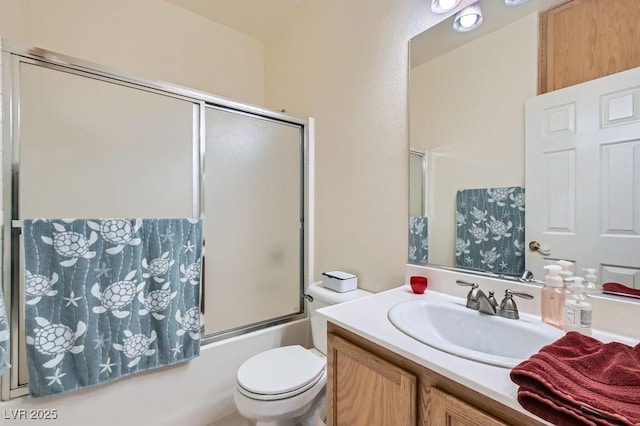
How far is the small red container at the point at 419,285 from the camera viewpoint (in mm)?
1250

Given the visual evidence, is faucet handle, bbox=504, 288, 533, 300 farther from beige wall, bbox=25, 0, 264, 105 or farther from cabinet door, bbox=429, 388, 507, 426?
beige wall, bbox=25, 0, 264, 105

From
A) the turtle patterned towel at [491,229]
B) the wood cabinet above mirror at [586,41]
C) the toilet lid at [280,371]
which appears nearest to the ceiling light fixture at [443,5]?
the wood cabinet above mirror at [586,41]

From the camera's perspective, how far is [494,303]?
100 cm

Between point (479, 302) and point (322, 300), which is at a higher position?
point (479, 302)

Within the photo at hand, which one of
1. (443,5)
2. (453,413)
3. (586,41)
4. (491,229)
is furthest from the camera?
(443,5)

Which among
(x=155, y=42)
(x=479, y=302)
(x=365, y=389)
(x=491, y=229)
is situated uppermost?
(x=155, y=42)

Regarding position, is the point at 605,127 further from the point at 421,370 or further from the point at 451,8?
the point at 421,370

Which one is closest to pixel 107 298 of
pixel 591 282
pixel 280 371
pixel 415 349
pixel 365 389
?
pixel 280 371

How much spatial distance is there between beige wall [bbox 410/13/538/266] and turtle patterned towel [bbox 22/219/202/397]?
4.02ft

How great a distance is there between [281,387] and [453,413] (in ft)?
2.53

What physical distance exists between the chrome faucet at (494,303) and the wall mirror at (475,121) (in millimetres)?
127

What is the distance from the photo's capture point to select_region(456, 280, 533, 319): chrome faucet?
96cm

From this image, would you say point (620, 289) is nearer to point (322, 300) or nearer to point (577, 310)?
point (577, 310)

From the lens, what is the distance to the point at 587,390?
531 millimetres
